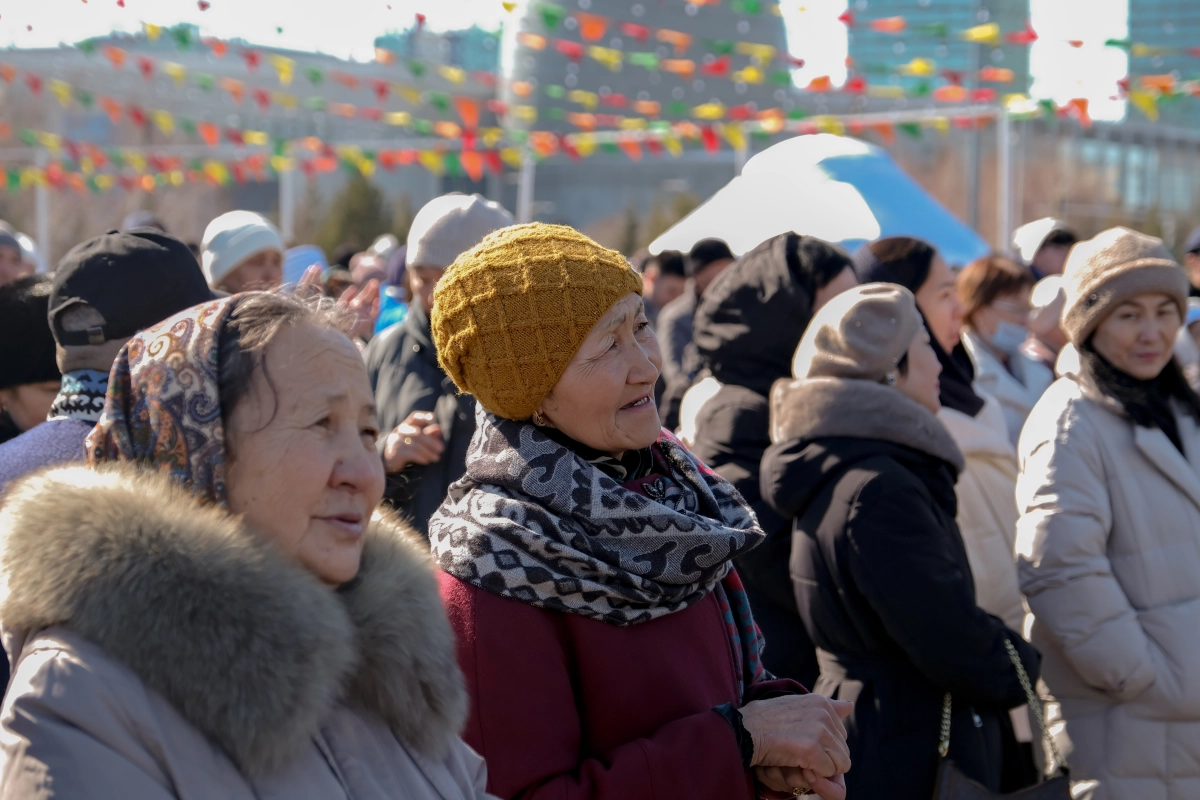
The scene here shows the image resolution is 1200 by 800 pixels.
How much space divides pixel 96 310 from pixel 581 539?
4.33 ft

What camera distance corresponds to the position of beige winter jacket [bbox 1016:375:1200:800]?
3697 millimetres

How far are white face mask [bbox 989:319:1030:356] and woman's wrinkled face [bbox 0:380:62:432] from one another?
4.73 meters

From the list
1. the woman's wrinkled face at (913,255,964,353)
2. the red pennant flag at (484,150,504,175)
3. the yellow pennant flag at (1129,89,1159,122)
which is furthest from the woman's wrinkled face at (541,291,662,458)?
the red pennant flag at (484,150,504,175)

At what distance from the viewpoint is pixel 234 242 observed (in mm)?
5508

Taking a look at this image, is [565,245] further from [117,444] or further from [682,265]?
[682,265]

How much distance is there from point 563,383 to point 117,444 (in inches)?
36.4

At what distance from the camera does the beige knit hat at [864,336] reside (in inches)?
134

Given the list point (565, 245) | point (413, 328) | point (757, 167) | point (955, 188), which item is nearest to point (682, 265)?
point (757, 167)

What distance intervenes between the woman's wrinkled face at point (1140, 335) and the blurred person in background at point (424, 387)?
2091 millimetres

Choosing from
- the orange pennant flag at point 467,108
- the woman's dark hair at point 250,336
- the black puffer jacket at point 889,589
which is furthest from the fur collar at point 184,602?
the orange pennant flag at point 467,108

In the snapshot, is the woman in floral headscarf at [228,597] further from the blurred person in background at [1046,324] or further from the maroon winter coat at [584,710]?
the blurred person in background at [1046,324]

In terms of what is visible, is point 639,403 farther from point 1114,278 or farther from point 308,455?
point 1114,278

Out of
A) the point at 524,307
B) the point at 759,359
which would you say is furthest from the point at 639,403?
the point at 759,359

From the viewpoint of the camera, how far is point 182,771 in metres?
1.56
